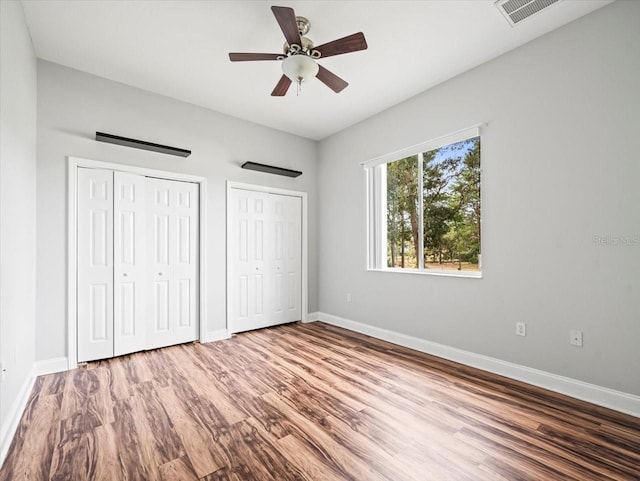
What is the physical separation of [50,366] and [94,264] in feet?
3.32

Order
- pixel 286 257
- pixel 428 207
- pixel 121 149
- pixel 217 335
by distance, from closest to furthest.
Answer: pixel 121 149, pixel 428 207, pixel 217 335, pixel 286 257

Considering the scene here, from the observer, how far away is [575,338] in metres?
2.43

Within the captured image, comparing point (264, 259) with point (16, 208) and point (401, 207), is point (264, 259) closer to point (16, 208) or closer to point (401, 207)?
point (401, 207)

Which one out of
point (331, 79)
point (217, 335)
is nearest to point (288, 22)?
point (331, 79)

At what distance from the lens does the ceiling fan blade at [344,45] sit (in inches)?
84.0

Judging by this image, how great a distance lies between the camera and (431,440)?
6.14 ft

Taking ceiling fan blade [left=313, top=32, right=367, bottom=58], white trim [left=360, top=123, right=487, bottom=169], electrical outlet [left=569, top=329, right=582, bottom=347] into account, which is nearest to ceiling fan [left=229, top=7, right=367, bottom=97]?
ceiling fan blade [left=313, top=32, right=367, bottom=58]

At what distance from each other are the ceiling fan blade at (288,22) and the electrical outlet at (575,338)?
3.09m

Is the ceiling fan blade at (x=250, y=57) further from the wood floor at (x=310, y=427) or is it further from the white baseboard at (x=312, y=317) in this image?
the white baseboard at (x=312, y=317)

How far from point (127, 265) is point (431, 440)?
10.9ft

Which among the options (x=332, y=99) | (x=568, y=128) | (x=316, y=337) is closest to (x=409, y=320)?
(x=316, y=337)

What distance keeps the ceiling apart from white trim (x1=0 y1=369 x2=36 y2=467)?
9.51 ft

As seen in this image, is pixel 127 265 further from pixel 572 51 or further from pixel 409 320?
pixel 572 51

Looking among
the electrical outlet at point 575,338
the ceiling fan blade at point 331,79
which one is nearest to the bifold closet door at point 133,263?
the ceiling fan blade at point 331,79
